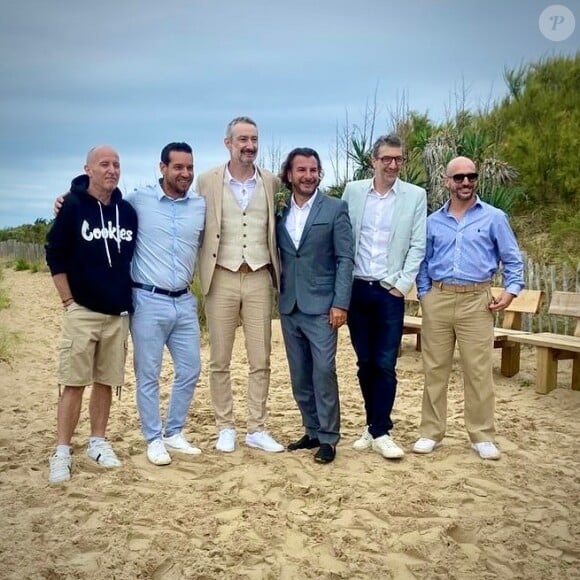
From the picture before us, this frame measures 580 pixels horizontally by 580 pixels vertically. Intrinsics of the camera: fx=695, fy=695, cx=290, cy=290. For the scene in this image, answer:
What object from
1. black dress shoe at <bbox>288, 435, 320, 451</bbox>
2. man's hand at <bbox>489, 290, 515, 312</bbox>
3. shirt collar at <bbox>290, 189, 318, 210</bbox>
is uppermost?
shirt collar at <bbox>290, 189, 318, 210</bbox>

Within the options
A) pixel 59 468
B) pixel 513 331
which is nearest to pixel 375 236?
pixel 59 468

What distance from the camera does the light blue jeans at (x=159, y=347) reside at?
4.27 meters

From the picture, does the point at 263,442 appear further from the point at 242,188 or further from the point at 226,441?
the point at 242,188

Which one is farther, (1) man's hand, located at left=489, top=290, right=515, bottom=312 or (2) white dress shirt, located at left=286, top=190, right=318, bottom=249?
(1) man's hand, located at left=489, top=290, right=515, bottom=312

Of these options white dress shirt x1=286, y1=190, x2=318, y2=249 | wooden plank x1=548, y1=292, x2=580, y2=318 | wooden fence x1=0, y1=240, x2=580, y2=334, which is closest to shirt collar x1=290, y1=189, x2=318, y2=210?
white dress shirt x1=286, y1=190, x2=318, y2=249

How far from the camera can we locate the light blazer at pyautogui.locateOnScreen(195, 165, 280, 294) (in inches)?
173

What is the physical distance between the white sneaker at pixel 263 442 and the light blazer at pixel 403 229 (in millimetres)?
1306

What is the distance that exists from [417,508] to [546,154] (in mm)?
11739

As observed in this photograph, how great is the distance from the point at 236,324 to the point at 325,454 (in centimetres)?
101

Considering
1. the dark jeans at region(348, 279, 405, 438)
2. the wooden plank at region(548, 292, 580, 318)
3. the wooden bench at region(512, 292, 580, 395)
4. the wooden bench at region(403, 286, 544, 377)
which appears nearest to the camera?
the dark jeans at region(348, 279, 405, 438)

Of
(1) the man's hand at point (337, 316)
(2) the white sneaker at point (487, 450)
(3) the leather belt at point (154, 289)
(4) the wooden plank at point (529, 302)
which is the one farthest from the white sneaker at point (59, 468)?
(4) the wooden plank at point (529, 302)

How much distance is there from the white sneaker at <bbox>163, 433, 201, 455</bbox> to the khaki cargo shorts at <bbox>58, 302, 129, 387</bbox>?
2.08 ft

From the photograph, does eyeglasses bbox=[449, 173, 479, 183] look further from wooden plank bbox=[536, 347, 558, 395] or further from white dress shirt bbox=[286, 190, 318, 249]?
wooden plank bbox=[536, 347, 558, 395]

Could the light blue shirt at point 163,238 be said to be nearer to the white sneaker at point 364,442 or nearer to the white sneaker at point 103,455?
the white sneaker at point 103,455
